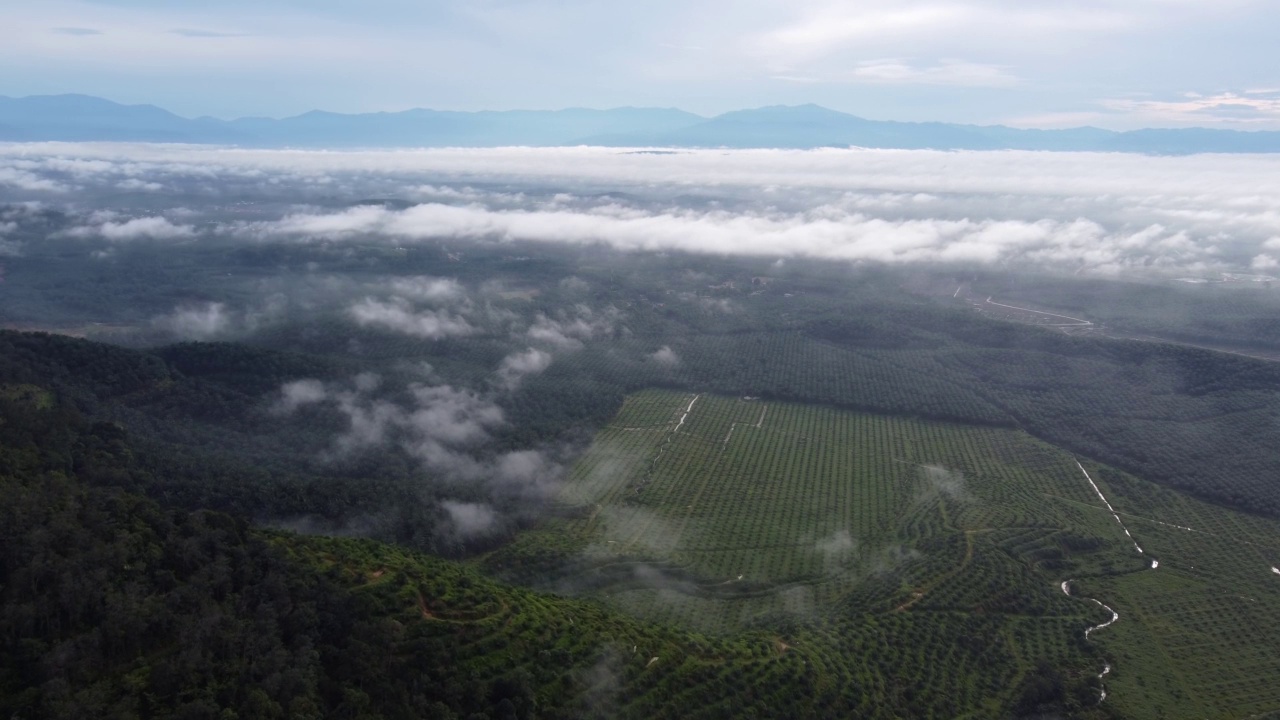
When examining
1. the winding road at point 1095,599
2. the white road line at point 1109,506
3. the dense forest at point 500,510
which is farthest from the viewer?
the white road line at point 1109,506

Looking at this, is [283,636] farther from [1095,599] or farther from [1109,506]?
[1109,506]

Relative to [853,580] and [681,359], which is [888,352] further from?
[853,580]

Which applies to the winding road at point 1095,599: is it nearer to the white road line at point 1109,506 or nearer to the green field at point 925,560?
the white road line at point 1109,506

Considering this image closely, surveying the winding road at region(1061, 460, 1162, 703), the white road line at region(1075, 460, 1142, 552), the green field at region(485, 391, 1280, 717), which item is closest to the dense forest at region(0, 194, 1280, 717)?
the green field at region(485, 391, 1280, 717)

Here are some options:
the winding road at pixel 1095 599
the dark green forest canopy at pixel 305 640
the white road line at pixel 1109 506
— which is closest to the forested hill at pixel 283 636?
the dark green forest canopy at pixel 305 640

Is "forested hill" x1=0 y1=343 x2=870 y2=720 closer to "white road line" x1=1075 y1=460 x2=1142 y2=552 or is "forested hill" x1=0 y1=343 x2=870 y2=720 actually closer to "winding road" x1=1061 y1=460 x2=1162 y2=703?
"winding road" x1=1061 y1=460 x2=1162 y2=703

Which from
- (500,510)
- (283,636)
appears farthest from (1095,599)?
(283,636)
